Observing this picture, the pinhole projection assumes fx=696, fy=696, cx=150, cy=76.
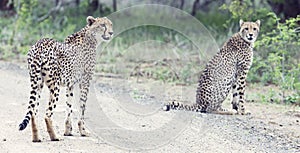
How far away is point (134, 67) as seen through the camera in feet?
47.2

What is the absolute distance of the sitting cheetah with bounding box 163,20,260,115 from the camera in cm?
996

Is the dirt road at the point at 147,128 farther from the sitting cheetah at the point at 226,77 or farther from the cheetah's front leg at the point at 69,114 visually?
the sitting cheetah at the point at 226,77

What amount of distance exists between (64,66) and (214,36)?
9.25 metres

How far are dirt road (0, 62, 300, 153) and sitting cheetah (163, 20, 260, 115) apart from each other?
Result: 24 cm

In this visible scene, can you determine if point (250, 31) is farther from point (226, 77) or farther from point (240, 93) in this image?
point (240, 93)

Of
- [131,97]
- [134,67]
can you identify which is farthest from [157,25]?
[131,97]

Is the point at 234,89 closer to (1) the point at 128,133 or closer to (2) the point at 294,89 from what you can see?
(2) the point at 294,89

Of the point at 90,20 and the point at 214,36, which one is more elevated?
the point at 214,36

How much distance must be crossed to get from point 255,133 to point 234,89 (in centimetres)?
161

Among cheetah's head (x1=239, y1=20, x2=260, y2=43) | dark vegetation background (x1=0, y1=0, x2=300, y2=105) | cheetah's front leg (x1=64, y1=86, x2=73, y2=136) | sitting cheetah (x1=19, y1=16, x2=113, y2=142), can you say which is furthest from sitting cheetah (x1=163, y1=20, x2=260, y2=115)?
cheetah's front leg (x1=64, y1=86, x2=73, y2=136)

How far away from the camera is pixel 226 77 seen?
394 inches

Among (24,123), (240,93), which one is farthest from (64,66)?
(240,93)

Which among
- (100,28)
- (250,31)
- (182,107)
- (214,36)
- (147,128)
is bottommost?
(147,128)

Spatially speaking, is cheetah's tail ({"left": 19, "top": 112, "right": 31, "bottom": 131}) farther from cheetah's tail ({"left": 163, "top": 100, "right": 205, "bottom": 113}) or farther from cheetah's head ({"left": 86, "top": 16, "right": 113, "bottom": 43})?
cheetah's tail ({"left": 163, "top": 100, "right": 205, "bottom": 113})
